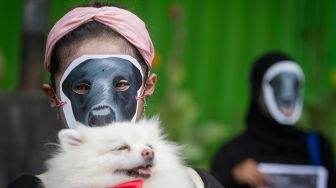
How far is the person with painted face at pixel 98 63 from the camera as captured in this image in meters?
3.56

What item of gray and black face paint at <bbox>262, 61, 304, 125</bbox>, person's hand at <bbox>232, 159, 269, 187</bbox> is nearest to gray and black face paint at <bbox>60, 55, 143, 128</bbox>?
person's hand at <bbox>232, 159, 269, 187</bbox>

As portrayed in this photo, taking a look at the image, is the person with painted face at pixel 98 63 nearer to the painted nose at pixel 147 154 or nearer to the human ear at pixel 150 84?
the human ear at pixel 150 84

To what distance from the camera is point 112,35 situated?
362 centimetres

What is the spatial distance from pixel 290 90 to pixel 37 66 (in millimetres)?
2135

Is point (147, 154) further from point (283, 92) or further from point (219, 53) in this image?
point (219, 53)

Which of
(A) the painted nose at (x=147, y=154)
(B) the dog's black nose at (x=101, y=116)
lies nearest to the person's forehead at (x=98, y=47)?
(B) the dog's black nose at (x=101, y=116)

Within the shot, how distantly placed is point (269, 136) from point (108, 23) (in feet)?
9.85

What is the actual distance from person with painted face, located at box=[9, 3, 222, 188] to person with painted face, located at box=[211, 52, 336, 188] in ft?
7.93

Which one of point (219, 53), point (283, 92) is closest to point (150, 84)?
point (283, 92)

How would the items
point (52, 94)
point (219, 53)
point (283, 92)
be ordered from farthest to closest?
point (219, 53)
point (283, 92)
point (52, 94)

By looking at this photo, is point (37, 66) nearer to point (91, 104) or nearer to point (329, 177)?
point (329, 177)

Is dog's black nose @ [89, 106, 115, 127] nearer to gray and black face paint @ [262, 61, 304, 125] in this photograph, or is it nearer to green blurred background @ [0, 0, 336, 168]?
gray and black face paint @ [262, 61, 304, 125]

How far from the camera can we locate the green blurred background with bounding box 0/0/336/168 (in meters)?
8.89

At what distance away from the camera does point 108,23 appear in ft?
11.9
